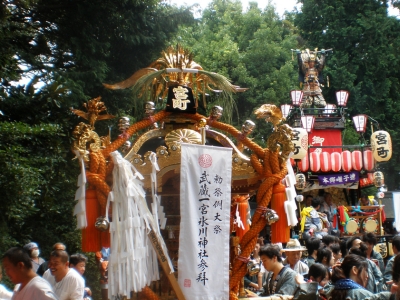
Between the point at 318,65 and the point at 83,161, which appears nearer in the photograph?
the point at 83,161

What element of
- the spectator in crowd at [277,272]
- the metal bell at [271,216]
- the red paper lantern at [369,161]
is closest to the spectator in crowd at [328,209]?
the red paper lantern at [369,161]

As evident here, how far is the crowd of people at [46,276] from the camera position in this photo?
490 cm

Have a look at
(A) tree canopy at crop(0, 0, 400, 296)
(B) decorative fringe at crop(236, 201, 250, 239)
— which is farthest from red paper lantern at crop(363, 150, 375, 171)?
(B) decorative fringe at crop(236, 201, 250, 239)

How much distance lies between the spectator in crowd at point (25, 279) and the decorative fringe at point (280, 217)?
8.97ft

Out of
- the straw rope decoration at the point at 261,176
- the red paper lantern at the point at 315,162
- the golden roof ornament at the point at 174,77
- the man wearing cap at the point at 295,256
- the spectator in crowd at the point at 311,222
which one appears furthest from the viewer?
the red paper lantern at the point at 315,162

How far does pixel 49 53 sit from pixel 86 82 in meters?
1.07

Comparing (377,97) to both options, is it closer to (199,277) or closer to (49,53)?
(49,53)

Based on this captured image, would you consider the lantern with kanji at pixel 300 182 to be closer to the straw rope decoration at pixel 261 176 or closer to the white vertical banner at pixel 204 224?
the straw rope decoration at pixel 261 176

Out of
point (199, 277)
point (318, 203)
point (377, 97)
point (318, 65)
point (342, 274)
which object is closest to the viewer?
point (342, 274)

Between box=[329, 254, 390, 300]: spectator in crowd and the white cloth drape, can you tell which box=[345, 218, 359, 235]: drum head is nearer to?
the white cloth drape

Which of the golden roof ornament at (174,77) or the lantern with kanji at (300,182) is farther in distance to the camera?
the lantern with kanji at (300,182)

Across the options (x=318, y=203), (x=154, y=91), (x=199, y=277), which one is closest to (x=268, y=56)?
(x=318, y=203)

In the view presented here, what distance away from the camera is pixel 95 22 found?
39.8 feet

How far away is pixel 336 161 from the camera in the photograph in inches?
776
